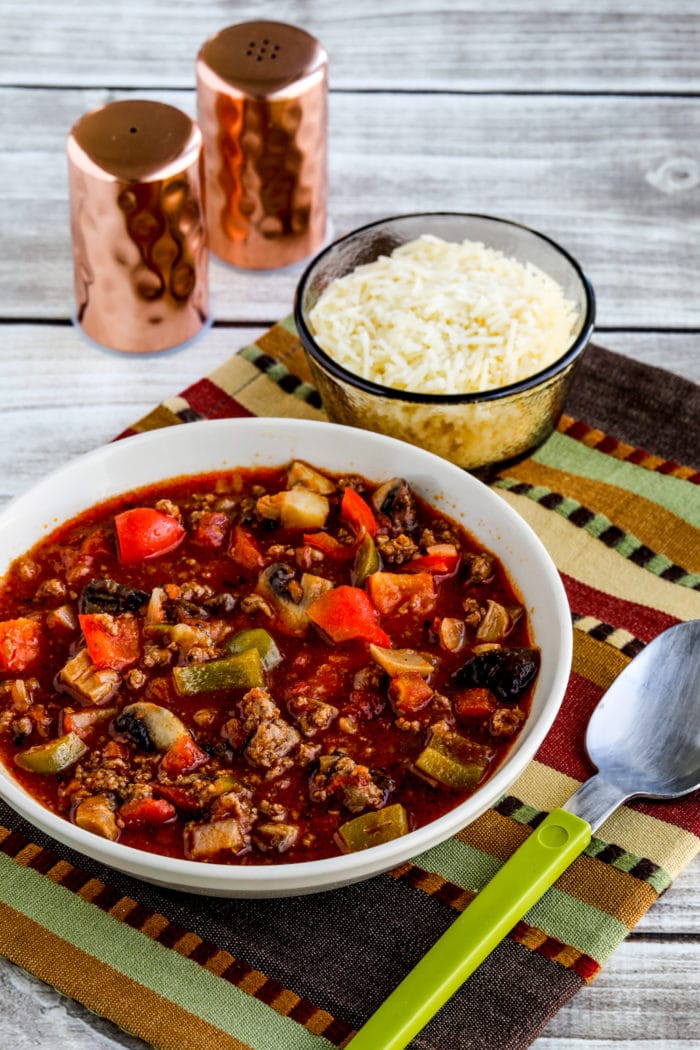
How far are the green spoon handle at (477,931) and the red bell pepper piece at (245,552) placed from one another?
1046 millimetres

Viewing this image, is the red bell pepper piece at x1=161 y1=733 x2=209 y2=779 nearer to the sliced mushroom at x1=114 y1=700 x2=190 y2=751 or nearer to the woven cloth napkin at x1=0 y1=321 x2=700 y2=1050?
the sliced mushroom at x1=114 y1=700 x2=190 y2=751

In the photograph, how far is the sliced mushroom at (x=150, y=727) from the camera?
Result: 132 inches

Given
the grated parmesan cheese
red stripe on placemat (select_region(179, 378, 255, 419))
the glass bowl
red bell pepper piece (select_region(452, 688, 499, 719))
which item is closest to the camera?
red bell pepper piece (select_region(452, 688, 499, 719))

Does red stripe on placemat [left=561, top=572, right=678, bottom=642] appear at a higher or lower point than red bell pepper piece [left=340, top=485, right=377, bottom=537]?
lower

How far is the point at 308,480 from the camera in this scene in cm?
404

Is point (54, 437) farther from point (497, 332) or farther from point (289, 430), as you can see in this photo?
point (497, 332)

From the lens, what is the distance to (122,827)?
127 inches

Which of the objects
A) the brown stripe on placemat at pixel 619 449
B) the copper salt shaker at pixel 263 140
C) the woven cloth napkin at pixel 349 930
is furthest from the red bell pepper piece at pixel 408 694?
the copper salt shaker at pixel 263 140

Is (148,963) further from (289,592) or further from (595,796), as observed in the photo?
(595,796)

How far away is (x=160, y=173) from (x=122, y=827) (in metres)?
2.38

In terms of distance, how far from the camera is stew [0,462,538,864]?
128 inches

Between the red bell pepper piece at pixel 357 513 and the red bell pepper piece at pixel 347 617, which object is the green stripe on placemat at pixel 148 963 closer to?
the red bell pepper piece at pixel 347 617

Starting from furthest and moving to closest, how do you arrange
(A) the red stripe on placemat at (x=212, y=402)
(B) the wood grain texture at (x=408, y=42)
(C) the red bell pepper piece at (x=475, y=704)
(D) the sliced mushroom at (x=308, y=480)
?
(B) the wood grain texture at (x=408, y=42), (A) the red stripe on placemat at (x=212, y=402), (D) the sliced mushroom at (x=308, y=480), (C) the red bell pepper piece at (x=475, y=704)

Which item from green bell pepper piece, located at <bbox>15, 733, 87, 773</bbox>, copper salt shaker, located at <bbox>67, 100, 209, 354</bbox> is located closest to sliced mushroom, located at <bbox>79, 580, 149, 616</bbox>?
green bell pepper piece, located at <bbox>15, 733, 87, 773</bbox>
